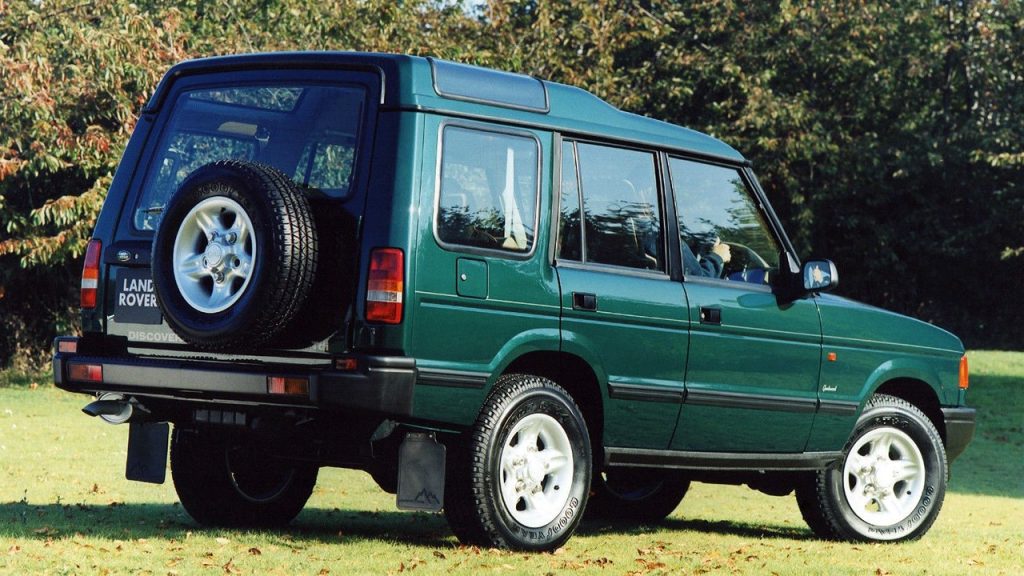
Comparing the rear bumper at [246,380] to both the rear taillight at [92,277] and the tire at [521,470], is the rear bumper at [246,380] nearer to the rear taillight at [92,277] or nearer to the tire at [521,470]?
the rear taillight at [92,277]

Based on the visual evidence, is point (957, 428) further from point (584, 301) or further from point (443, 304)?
point (443, 304)

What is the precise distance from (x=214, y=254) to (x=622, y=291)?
201 centimetres

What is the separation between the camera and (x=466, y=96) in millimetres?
7000

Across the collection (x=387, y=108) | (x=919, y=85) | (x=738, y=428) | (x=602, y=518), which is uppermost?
(x=919, y=85)

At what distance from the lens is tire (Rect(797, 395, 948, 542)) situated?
8914 mm

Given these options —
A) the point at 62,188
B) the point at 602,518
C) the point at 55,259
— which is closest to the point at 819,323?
the point at 602,518

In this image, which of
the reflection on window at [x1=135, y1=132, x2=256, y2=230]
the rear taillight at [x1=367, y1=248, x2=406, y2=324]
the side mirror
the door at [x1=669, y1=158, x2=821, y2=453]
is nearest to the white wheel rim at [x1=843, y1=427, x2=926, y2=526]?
the door at [x1=669, y1=158, x2=821, y2=453]

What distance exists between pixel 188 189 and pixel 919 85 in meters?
27.3

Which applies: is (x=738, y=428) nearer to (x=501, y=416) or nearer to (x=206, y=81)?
(x=501, y=416)

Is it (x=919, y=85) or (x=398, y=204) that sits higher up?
(x=919, y=85)

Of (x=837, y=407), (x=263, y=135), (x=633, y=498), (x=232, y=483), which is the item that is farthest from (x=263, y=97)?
(x=633, y=498)

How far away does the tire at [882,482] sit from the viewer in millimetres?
8914

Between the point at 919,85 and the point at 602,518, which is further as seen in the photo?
the point at 919,85

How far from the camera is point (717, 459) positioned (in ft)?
27.0
